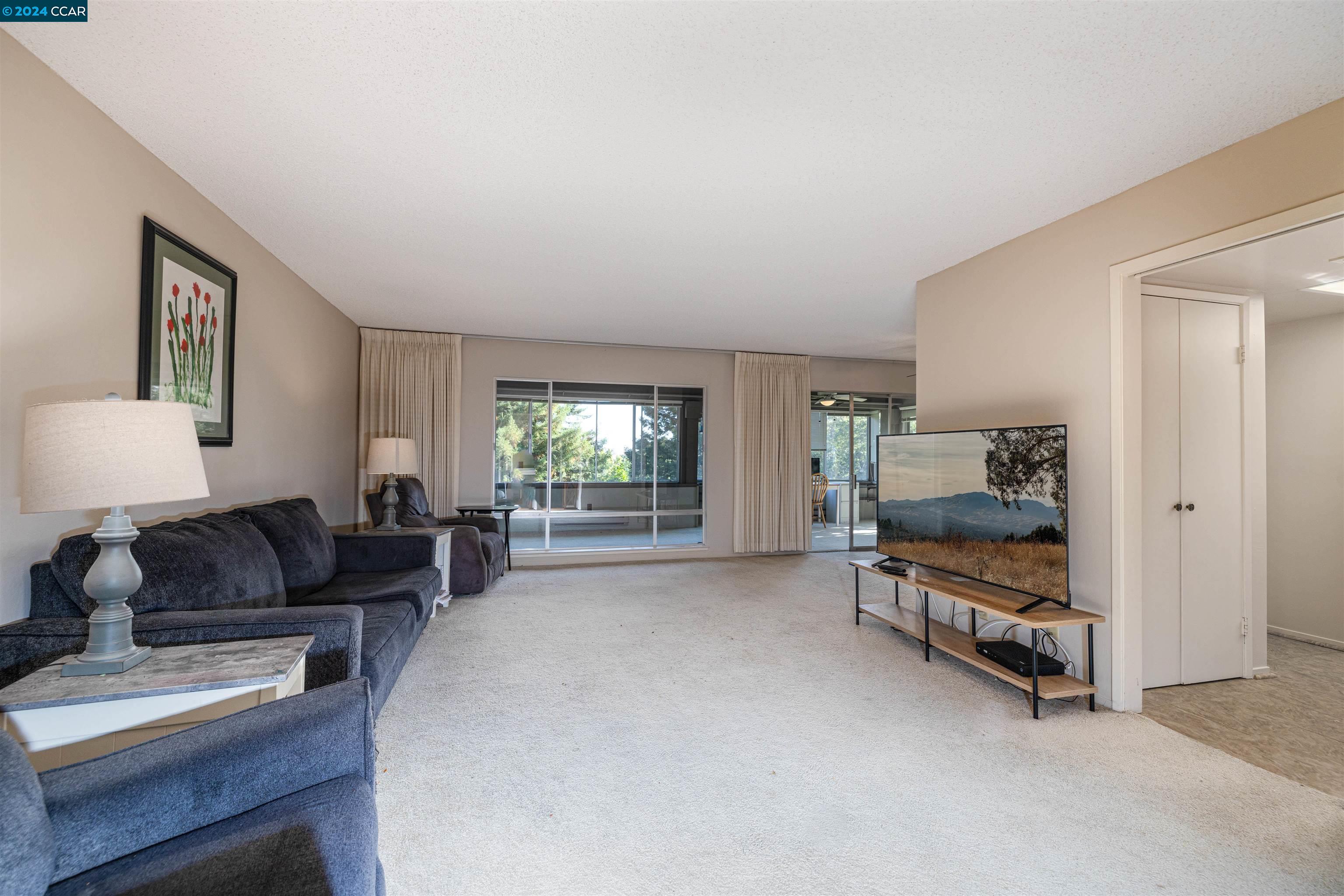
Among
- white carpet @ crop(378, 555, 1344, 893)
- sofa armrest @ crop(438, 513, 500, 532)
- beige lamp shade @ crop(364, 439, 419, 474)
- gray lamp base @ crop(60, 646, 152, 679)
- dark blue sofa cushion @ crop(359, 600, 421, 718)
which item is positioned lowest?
white carpet @ crop(378, 555, 1344, 893)

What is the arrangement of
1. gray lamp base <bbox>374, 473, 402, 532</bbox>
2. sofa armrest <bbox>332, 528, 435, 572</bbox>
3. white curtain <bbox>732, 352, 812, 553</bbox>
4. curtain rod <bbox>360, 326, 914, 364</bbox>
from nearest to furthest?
sofa armrest <bbox>332, 528, 435, 572</bbox> < gray lamp base <bbox>374, 473, 402, 532</bbox> < curtain rod <bbox>360, 326, 914, 364</bbox> < white curtain <bbox>732, 352, 812, 553</bbox>

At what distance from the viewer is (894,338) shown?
20.1 ft

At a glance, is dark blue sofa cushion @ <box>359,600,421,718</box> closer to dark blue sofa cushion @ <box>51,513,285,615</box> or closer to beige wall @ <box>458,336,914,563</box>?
dark blue sofa cushion @ <box>51,513,285,615</box>

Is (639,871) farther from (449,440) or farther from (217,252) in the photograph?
(449,440)

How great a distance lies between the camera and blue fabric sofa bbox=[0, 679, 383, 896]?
909 mm

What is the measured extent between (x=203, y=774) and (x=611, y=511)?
5.58m

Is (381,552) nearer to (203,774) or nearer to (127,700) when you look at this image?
(127,700)

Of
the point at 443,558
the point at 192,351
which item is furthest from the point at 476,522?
the point at 192,351

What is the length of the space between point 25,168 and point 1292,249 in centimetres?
484

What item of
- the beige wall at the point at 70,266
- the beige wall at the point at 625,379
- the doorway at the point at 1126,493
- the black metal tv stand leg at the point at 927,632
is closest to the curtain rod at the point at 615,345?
the beige wall at the point at 625,379

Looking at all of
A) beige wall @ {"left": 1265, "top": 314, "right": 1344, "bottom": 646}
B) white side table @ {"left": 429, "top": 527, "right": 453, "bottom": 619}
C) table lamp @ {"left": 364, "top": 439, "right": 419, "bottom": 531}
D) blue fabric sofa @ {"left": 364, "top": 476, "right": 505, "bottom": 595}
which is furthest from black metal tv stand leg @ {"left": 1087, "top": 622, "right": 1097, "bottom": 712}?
table lamp @ {"left": 364, "top": 439, "right": 419, "bottom": 531}

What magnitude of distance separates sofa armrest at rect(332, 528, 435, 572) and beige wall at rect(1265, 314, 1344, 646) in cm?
571

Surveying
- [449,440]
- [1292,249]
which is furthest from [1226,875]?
[449,440]

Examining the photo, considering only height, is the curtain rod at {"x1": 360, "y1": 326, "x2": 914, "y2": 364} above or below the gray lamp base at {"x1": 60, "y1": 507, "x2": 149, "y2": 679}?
above
